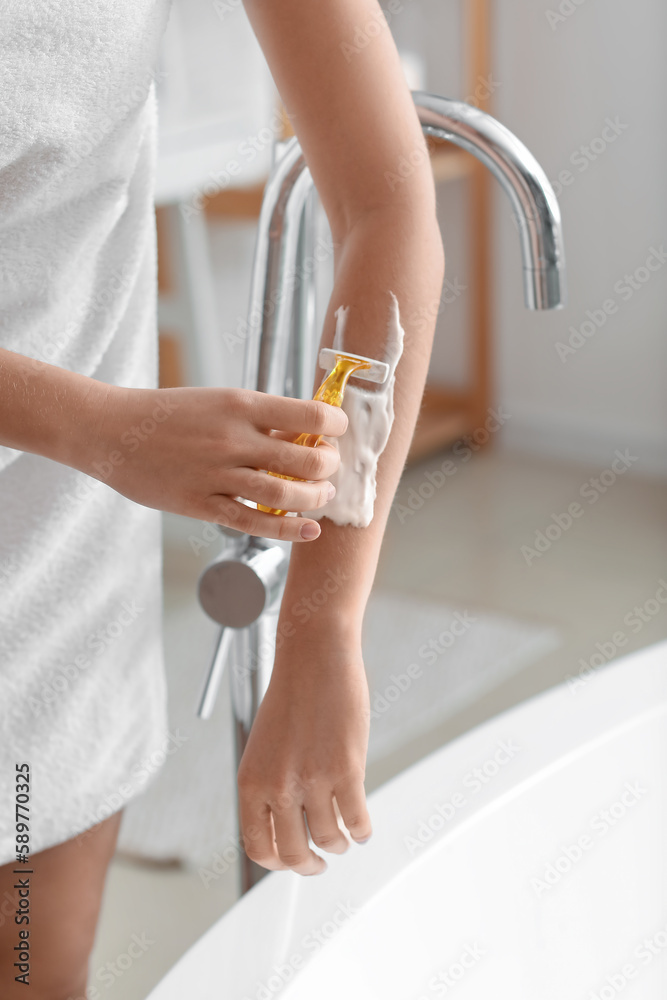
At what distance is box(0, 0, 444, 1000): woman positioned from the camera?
0.47 m

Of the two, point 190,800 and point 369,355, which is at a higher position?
point 369,355

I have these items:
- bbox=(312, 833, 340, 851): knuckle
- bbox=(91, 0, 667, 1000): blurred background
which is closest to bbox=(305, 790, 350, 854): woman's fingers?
bbox=(312, 833, 340, 851): knuckle

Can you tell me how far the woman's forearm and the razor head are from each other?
42 mm

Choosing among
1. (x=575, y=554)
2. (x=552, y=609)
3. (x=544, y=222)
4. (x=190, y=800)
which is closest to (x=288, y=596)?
(x=544, y=222)

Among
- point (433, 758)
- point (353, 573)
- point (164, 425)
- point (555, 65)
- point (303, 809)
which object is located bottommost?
point (433, 758)

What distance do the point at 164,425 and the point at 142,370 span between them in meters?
0.29

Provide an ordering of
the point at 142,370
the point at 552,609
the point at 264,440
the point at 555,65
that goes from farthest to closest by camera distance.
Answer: the point at 555,65, the point at 552,609, the point at 142,370, the point at 264,440

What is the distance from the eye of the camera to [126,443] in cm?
47

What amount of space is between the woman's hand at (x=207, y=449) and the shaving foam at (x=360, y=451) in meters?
0.10

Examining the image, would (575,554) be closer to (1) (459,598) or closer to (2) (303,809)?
(1) (459,598)

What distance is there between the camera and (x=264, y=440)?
467 millimetres

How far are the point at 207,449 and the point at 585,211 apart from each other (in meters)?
2.30

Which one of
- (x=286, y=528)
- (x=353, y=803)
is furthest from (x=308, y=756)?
(x=286, y=528)

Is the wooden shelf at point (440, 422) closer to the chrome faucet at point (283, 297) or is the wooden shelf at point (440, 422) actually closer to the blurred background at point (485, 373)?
the blurred background at point (485, 373)
